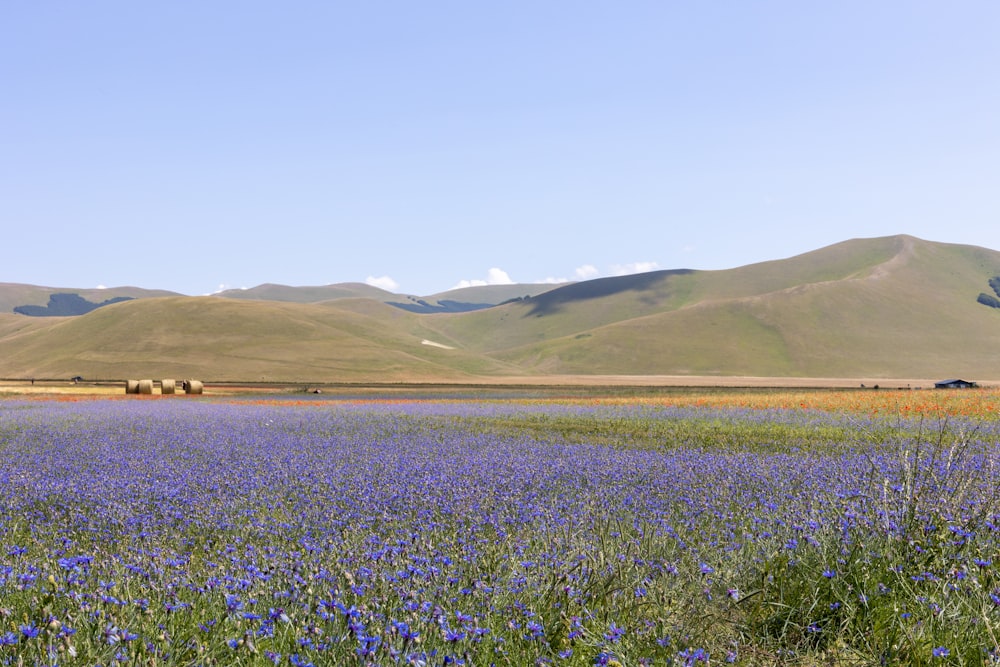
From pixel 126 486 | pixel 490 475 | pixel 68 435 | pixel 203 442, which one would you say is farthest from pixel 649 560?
pixel 68 435

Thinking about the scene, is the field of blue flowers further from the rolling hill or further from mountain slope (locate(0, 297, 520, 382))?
mountain slope (locate(0, 297, 520, 382))

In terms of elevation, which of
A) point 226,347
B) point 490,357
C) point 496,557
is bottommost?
point 496,557

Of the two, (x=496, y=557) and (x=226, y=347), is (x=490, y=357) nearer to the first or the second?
(x=226, y=347)

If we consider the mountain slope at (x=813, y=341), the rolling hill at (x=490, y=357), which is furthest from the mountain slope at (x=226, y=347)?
the mountain slope at (x=813, y=341)

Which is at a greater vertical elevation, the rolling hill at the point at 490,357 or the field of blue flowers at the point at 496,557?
the rolling hill at the point at 490,357

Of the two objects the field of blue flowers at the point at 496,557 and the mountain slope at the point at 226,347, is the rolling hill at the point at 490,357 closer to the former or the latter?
the mountain slope at the point at 226,347

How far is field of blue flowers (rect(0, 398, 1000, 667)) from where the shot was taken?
4570 mm

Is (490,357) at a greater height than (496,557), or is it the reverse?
(490,357)

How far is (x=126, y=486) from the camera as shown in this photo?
10844 millimetres

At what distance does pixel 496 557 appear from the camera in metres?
6.62

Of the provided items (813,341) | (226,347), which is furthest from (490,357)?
(813,341)

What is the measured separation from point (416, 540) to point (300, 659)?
409 centimetres

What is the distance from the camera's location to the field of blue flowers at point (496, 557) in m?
4.57

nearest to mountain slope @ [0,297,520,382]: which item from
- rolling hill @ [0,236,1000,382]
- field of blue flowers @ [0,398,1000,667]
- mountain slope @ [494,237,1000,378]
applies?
rolling hill @ [0,236,1000,382]
